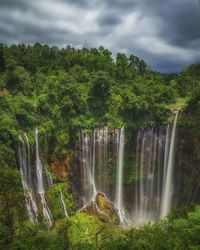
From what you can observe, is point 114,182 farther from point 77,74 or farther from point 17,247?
point 17,247

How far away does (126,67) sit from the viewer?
4678 cm

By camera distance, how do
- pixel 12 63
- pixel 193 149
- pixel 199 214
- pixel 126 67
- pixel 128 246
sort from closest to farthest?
pixel 128 246
pixel 199 214
pixel 193 149
pixel 12 63
pixel 126 67

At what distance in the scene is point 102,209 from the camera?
32406 mm

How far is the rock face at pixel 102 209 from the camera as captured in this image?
3171cm

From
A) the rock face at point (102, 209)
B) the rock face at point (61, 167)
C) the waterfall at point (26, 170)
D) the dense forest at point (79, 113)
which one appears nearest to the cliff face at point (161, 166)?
the dense forest at point (79, 113)

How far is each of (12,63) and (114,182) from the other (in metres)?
Answer: 16.1

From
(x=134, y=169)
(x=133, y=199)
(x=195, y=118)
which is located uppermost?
(x=195, y=118)

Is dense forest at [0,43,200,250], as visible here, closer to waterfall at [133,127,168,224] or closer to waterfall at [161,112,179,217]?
waterfall at [161,112,179,217]

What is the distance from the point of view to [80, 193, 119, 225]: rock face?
104 feet

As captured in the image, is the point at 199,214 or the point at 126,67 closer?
the point at 199,214

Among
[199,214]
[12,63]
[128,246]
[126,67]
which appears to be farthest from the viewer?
[126,67]

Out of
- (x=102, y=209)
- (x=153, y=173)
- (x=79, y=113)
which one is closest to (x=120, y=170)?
(x=153, y=173)

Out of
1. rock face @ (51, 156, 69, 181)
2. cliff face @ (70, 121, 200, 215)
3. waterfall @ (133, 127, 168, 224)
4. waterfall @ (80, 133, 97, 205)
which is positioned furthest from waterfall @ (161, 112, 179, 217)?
rock face @ (51, 156, 69, 181)

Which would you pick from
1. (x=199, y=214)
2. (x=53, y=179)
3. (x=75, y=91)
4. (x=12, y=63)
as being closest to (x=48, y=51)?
(x=12, y=63)
